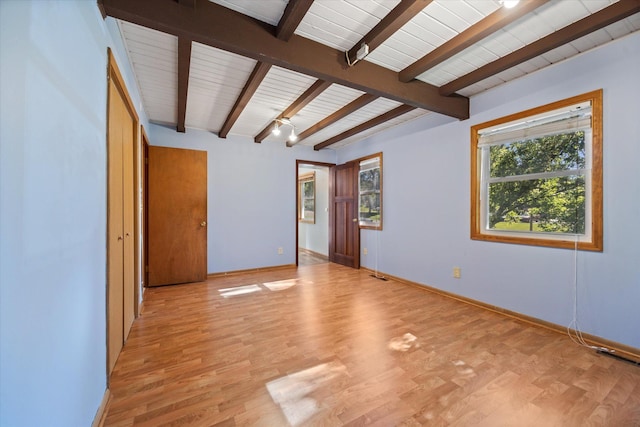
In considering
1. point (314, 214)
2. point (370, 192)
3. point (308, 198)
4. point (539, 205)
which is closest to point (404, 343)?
point (539, 205)

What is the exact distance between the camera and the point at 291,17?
1758 mm

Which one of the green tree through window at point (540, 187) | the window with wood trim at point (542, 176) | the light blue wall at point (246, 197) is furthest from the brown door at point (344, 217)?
the green tree through window at point (540, 187)

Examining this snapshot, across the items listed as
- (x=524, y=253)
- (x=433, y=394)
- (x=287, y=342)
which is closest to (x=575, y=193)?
(x=524, y=253)

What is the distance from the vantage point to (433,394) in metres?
1.61

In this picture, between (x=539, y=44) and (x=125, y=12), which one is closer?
(x=125, y=12)

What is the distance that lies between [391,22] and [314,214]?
5.18 meters

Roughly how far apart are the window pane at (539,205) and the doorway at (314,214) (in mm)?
3403

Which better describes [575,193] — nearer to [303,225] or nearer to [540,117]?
[540,117]

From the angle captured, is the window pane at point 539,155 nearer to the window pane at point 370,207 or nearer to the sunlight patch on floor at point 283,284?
the window pane at point 370,207

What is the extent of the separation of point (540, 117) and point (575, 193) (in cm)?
83

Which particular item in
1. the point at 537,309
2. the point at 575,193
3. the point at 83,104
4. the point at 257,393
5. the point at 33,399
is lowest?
the point at 257,393

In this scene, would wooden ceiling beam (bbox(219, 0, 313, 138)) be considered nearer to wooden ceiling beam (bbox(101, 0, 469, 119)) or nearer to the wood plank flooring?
wooden ceiling beam (bbox(101, 0, 469, 119))

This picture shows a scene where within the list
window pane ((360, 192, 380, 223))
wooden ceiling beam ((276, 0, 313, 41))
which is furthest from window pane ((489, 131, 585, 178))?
wooden ceiling beam ((276, 0, 313, 41))

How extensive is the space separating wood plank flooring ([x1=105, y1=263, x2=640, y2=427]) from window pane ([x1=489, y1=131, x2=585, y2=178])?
5.28 ft
